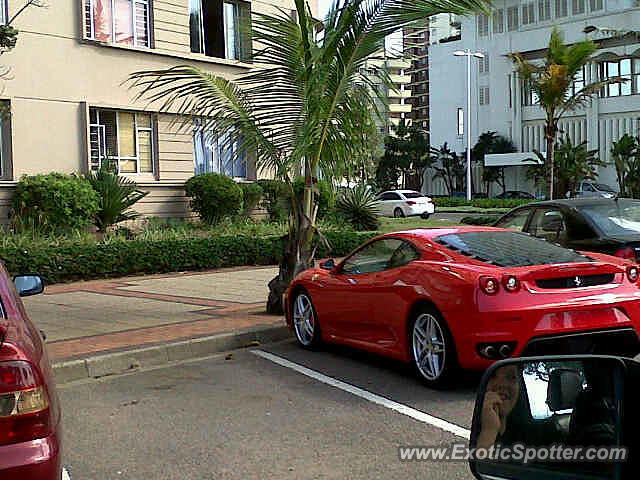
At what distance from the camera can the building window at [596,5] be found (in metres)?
63.4

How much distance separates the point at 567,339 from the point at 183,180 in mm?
16438

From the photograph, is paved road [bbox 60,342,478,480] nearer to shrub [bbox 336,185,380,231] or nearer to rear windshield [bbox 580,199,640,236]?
rear windshield [bbox 580,199,640,236]

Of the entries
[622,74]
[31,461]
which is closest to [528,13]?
[622,74]

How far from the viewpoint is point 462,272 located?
7.18 meters

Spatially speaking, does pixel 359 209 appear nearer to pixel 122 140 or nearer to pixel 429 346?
pixel 122 140

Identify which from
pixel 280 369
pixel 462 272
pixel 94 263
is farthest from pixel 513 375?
pixel 94 263

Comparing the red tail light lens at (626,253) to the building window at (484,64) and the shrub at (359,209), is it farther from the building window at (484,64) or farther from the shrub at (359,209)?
the building window at (484,64)

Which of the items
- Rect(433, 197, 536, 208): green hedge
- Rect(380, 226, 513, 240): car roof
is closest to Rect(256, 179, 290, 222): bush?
Rect(380, 226, 513, 240): car roof

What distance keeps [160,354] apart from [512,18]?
66.3 metres

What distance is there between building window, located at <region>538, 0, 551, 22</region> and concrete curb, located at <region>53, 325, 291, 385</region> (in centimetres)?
6212

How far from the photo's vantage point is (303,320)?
957 cm

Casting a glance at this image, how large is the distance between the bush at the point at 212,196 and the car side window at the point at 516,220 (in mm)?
10231

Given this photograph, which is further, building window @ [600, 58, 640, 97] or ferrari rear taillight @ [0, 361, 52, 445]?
building window @ [600, 58, 640, 97]

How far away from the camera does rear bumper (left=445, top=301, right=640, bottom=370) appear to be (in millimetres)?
6840
